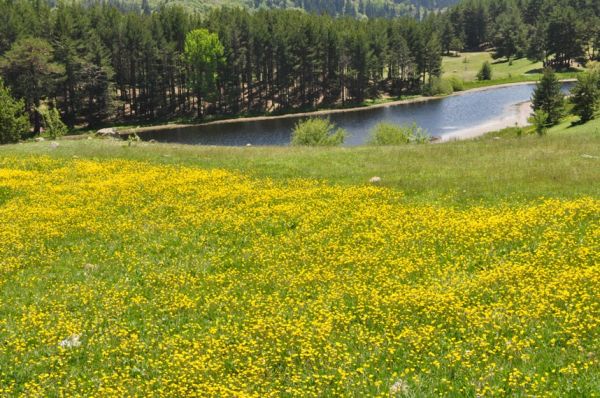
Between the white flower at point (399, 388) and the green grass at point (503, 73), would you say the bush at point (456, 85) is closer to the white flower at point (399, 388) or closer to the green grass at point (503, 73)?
the green grass at point (503, 73)

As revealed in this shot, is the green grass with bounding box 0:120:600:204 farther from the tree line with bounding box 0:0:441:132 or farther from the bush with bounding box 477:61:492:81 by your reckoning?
the bush with bounding box 477:61:492:81

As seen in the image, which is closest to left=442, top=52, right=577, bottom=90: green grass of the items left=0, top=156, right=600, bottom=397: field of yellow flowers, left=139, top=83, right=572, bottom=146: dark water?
left=139, top=83, right=572, bottom=146: dark water

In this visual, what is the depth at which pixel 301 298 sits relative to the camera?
47.5ft

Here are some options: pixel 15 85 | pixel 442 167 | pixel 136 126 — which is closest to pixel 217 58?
pixel 136 126

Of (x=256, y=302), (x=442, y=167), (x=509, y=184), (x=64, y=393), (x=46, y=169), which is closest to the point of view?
(x=64, y=393)

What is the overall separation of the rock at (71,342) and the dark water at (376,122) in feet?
258

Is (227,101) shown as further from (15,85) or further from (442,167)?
(442,167)

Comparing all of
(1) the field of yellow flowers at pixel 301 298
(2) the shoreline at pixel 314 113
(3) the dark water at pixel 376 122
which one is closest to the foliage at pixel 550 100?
(3) the dark water at pixel 376 122

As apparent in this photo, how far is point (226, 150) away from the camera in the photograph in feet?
137

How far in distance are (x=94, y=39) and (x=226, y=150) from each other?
97.1 meters

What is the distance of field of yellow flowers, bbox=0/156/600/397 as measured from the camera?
10.5m

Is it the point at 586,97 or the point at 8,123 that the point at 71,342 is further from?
the point at 586,97

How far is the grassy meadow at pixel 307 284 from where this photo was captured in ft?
34.9

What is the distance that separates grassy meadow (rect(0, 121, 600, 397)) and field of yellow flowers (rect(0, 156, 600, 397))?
0.06 meters
